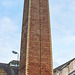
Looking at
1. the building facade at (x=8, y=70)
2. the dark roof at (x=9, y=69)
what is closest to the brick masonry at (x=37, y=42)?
the building facade at (x=8, y=70)

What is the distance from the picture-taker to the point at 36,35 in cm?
1986

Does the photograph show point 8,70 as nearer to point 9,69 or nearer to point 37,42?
point 9,69

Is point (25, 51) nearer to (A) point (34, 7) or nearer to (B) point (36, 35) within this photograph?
(B) point (36, 35)

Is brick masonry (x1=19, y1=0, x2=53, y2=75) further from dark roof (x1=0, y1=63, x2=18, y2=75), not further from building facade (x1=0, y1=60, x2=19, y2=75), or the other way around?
dark roof (x1=0, y1=63, x2=18, y2=75)

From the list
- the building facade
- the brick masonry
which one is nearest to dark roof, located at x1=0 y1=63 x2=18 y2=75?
the building facade

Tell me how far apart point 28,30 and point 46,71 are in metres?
5.87

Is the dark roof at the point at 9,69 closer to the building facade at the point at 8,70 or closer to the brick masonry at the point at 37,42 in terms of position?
the building facade at the point at 8,70

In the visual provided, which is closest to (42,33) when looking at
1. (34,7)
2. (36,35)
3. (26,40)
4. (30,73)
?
(36,35)

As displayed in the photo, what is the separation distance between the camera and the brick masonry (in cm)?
1831

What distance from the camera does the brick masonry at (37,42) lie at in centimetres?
1831

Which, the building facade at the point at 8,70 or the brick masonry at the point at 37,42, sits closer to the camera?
the brick masonry at the point at 37,42

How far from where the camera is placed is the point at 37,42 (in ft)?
64.2

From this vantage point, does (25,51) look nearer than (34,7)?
Yes

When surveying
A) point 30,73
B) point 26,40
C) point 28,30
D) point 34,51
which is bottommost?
point 30,73
